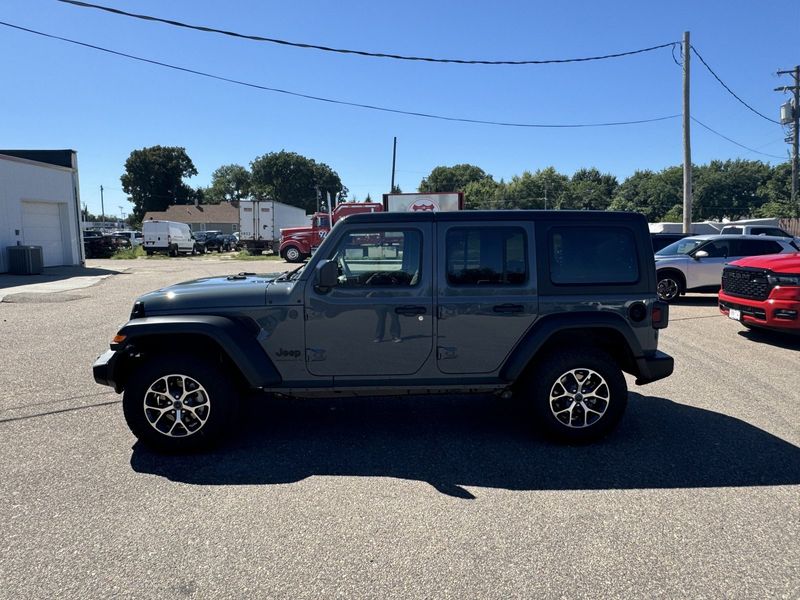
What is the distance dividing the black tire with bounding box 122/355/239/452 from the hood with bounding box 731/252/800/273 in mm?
7821

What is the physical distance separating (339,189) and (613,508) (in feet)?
375

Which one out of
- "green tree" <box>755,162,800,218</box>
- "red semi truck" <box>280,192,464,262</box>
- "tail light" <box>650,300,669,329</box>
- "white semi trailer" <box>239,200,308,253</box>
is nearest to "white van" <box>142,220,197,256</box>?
"white semi trailer" <box>239,200,308,253</box>

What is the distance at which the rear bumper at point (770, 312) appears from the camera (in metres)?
7.52

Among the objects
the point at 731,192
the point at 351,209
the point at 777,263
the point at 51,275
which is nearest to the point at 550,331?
the point at 777,263

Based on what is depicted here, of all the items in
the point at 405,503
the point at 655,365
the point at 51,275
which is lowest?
the point at 405,503

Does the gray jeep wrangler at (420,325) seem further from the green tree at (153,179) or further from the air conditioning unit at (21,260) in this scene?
the green tree at (153,179)

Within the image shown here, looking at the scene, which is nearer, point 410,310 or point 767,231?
point 410,310

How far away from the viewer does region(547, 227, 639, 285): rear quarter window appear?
4.39 m

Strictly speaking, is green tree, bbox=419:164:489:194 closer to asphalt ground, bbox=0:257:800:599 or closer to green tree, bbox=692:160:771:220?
green tree, bbox=692:160:771:220

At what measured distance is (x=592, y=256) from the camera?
444cm

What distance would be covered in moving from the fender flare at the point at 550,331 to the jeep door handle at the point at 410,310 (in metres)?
0.81

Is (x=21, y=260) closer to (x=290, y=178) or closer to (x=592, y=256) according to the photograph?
(x=592, y=256)

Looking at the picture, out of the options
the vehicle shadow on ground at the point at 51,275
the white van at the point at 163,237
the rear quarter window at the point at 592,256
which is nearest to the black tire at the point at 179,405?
the rear quarter window at the point at 592,256

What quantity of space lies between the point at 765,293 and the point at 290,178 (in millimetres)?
102194
